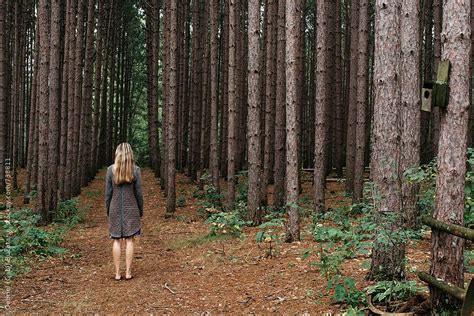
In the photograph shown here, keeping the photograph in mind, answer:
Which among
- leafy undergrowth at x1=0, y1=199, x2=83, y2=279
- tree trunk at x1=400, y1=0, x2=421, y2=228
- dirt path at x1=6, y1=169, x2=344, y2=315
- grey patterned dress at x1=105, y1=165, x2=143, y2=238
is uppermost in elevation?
tree trunk at x1=400, y1=0, x2=421, y2=228

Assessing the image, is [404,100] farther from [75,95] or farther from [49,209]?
[75,95]

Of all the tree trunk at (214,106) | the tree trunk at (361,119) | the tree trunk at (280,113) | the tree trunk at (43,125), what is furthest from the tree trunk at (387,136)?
the tree trunk at (214,106)

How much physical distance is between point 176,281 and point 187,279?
204mm

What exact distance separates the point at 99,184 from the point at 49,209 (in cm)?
974

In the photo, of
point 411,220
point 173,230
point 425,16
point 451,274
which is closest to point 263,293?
point 451,274

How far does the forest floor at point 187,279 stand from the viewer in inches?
237

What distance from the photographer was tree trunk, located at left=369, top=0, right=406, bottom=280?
5.55 metres

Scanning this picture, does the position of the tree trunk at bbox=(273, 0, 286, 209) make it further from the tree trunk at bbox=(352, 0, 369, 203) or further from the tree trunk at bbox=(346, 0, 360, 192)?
the tree trunk at bbox=(346, 0, 360, 192)

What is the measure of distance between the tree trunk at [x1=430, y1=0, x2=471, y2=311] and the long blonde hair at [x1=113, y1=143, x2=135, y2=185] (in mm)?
4634

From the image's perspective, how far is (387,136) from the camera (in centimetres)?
567

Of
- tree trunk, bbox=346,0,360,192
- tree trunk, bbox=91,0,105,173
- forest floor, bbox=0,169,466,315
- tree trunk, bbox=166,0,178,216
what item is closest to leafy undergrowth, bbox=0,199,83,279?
forest floor, bbox=0,169,466,315

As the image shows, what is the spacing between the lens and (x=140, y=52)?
105 ft

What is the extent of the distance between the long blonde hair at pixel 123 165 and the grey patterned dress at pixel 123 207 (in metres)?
0.11

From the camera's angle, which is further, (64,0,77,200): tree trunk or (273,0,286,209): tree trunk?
(64,0,77,200): tree trunk
